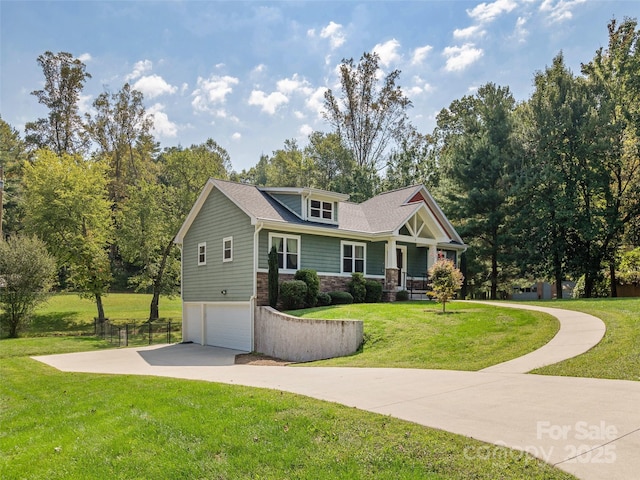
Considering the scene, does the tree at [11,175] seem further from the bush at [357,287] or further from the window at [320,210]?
the bush at [357,287]

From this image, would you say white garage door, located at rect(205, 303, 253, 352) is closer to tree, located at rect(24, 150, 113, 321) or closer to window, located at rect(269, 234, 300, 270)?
window, located at rect(269, 234, 300, 270)

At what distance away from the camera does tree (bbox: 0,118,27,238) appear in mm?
37188

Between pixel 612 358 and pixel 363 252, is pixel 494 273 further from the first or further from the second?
pixel 612 358

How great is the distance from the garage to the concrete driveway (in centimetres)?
659

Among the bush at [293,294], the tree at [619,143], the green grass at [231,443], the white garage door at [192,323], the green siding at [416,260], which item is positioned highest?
the tree at [619,143]

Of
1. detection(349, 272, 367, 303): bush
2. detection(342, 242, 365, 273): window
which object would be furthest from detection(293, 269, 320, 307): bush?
detection(342, 242, 365, 273): window

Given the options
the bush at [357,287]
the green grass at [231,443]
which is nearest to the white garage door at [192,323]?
the bush at [357,287]

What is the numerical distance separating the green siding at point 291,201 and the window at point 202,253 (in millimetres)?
4035

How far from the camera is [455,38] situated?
2081 centimetres

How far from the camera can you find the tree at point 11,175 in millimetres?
37188

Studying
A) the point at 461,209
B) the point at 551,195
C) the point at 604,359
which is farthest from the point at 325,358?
the point at 551,195

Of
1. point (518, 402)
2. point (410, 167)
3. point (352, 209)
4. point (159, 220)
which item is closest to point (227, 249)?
point (352, 209)

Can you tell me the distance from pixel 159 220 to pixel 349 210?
42.3 ft

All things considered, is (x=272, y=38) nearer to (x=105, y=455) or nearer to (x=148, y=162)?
(x=105, y=455)
